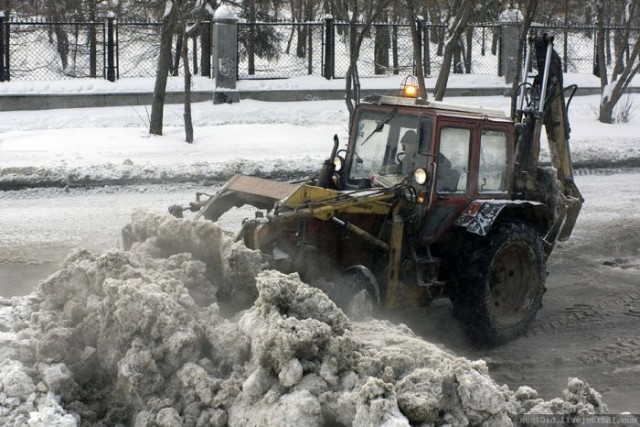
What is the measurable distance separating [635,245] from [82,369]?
8200mm

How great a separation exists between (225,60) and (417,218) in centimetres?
1596

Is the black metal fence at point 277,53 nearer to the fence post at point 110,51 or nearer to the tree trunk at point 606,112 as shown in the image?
the fence post at point 110,51

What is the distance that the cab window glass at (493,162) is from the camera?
8227 millimetres

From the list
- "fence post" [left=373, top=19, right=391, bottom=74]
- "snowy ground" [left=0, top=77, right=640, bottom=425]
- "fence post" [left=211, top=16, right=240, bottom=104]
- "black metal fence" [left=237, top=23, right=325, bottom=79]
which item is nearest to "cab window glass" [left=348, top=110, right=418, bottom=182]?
"snowy ground" [left=0, top=77, right=640, bottom=425]

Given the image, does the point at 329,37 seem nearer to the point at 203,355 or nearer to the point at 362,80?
the point at 362,80

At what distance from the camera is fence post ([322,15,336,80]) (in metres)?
25.8

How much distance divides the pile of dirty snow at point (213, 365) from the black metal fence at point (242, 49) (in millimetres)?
18227

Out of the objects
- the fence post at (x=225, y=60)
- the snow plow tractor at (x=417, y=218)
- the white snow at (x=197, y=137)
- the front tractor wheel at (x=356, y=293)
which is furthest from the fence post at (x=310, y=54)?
the front tractor wheel at (x=356, y=293)

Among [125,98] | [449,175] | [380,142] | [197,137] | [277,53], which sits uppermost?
[277,53]

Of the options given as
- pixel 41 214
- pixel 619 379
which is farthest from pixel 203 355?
pixel 41 214

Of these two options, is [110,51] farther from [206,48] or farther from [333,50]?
[333,50]

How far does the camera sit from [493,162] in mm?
8359

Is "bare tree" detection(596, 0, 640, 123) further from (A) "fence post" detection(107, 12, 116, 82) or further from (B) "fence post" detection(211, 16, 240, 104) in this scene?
(A) "fence post" detection(107, 12, 116, 82)

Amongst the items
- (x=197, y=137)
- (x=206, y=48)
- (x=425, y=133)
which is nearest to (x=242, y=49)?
(x=206, y=48)
